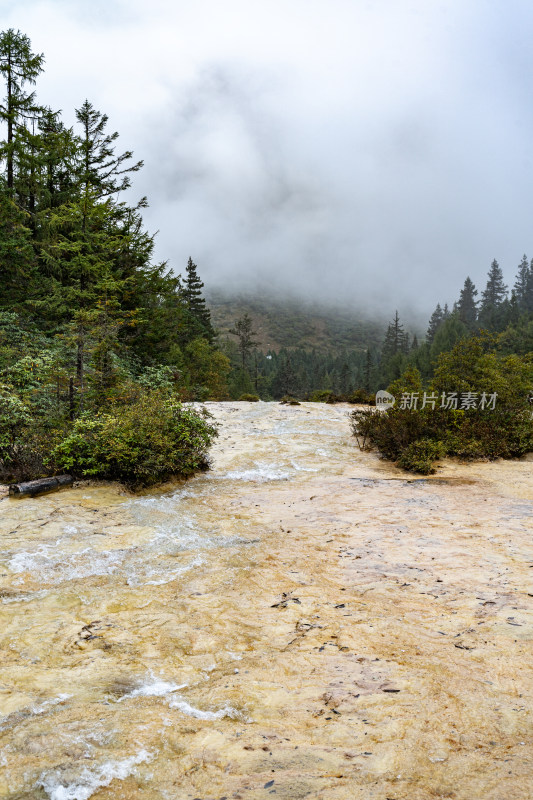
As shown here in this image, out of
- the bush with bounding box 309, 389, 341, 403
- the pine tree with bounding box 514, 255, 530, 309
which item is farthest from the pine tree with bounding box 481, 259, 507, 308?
the bush with bounding box 309, 389, 341, 403

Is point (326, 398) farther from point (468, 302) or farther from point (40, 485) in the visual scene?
point (468, 302)

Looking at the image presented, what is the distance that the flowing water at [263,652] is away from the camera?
1.97 meters

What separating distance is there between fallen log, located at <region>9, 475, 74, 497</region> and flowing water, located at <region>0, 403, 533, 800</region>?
20 centimetres

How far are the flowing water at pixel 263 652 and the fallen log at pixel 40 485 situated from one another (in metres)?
0.20

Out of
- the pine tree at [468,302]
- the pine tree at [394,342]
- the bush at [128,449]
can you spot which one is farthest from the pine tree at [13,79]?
the pine tree at [468,302]

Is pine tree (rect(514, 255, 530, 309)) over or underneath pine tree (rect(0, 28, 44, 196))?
over

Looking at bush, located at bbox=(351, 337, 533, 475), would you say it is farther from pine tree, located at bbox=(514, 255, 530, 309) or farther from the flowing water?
pine tree, located at bbox=(514, 255, 530, 309)

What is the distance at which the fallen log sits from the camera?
6715mm

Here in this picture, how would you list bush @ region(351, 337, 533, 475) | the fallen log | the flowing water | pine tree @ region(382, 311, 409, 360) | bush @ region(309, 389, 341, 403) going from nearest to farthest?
the flowing water < the fallen log < bush @ region(351, 337, 533, 475) < bush @ region(309, 389, 341, 403) < pine tree @ region(382, 311, 409, 360)

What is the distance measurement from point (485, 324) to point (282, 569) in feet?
332

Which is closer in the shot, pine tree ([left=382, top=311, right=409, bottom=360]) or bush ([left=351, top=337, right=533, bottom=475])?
bush ([left=351, top=337, right=533, bottom=475])

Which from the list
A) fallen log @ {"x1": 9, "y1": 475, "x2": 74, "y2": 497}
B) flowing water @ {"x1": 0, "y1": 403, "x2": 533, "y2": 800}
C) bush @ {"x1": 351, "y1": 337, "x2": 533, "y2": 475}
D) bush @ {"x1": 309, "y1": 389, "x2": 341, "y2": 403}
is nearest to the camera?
flowing water @ {"x1": 0, "y1": 403, "x2": 533, "y2": 800}

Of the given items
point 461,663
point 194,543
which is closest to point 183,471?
point 194,543

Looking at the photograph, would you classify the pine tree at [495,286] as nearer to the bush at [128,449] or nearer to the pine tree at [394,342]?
the pine tree at [394,342]
